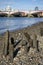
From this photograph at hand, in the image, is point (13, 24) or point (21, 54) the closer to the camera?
point (21, 54)

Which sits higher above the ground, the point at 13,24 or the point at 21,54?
the point at 21,54

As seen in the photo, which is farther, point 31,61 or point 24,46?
point 24,46

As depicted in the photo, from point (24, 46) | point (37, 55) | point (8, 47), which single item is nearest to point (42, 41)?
point (24, 46)

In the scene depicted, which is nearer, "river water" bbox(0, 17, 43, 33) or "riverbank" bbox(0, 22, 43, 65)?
"riverbank" bbox(0, 22, 43, 65)

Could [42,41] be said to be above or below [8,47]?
below

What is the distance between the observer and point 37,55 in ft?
39.5

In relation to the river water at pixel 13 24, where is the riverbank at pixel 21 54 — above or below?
above

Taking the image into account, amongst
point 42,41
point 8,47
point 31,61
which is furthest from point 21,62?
point 42,41

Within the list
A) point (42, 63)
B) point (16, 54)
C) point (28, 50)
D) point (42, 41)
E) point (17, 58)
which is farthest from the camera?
point (42, 41)

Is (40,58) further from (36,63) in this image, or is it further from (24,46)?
(24,46)

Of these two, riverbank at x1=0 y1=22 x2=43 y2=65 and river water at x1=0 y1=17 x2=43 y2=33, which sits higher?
riverbank at x1=0 y1=22 x2=43 y2=65

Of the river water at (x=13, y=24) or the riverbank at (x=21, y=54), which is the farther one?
the river water at (x=13, y=24)

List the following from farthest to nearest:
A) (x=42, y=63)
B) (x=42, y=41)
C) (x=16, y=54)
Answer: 1. (x=42, y=41)
2. (x=16, y=54)
3. (x=42, y=63)

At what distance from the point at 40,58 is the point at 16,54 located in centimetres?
137
